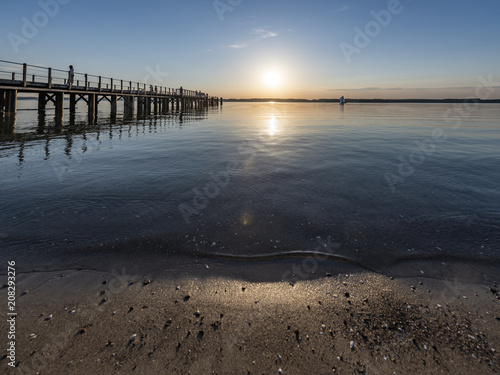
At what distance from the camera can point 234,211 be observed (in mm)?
6574

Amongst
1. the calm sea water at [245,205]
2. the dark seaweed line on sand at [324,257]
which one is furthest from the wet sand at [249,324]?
the calm sea water at [245,205]

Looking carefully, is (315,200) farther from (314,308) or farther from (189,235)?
(314,308)

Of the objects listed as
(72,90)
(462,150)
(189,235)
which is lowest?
(189,235)

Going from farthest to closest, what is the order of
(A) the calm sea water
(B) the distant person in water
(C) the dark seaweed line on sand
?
(B) the distant person in water → (A) the calm sea water → (C) the dark seaweed line on sand

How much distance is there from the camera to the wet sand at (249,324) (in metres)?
2.62

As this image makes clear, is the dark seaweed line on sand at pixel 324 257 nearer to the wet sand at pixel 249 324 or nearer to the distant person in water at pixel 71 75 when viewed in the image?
the wet sand at pixel 249 324

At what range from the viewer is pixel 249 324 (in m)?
3.09

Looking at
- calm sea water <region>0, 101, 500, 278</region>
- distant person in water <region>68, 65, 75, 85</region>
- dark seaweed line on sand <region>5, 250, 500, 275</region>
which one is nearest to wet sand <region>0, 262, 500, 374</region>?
dark seaweed line on sand <region>5, 250, 500, 275</region>

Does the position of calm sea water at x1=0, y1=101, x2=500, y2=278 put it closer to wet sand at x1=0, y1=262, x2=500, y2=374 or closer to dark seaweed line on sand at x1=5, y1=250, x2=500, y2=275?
dark seaweed line on sand at x1=5, y1=250, x2=500, y2=275

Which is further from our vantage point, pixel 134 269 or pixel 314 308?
pixel 134 269

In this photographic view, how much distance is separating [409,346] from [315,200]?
4.72 metres

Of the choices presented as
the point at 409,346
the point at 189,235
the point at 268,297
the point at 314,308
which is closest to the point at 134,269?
the point at 189,235

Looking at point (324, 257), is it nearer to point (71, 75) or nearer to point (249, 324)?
point (249, 324)

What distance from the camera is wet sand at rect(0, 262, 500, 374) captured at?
8.59ft
